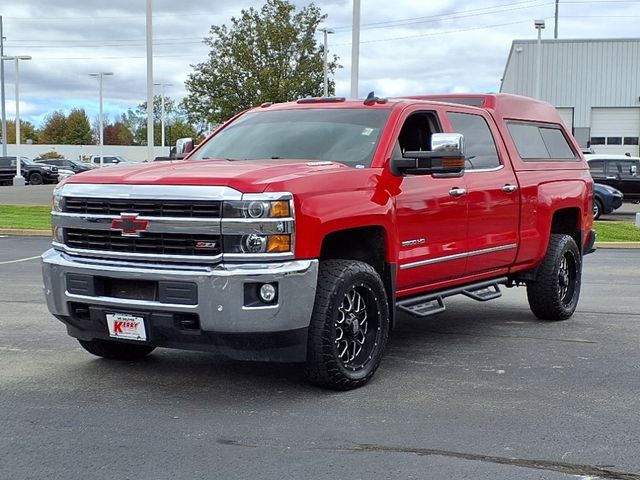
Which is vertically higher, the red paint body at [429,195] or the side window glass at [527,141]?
the side window glass at [527,141]

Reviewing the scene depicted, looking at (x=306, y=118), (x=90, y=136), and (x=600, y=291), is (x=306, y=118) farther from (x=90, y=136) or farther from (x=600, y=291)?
(x=90, y=136)

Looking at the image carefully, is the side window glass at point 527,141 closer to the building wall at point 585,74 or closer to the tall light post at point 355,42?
the tall light post at point 355,42

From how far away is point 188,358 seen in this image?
22.5ft

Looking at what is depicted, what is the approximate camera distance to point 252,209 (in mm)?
5273

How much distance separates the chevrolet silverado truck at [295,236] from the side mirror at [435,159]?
0.04 feet

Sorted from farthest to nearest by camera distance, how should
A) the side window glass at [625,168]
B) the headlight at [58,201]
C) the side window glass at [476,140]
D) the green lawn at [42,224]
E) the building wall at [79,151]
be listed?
1. the building wall at [79,151]
2. the side window glass at [625,168]
3. the green lawn at [42,224]
4. the side window glass at [476,140]
5. the headlight at [58,201]

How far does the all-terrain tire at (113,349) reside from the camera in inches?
260

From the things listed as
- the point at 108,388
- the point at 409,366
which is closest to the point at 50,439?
the point at 108,388

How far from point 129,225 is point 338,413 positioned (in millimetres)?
1745

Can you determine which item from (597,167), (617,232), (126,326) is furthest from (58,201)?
(597,167)

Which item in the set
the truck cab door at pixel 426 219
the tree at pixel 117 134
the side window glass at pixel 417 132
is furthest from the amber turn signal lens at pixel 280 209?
the tree at pixel 117 134

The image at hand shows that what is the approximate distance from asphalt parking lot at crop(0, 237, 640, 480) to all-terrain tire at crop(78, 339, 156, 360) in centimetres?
10

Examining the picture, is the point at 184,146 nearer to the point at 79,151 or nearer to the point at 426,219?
the point at 426,219

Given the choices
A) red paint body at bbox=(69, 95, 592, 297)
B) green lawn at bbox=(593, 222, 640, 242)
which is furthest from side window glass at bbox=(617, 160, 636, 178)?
red paint body at bbox=(69, 95, 592, 297)
